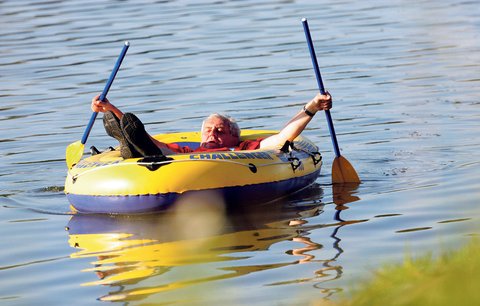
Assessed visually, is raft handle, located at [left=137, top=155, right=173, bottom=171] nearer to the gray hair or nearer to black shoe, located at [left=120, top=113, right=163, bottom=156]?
black shoe, located at [left=120, top=113, right=163, bottom=156]

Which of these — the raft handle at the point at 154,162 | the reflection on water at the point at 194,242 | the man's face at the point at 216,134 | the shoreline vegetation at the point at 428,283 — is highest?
the man's face at the point at 216,134

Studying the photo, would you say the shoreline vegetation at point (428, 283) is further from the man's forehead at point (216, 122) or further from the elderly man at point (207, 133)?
the man's forehead at point (216, 122)

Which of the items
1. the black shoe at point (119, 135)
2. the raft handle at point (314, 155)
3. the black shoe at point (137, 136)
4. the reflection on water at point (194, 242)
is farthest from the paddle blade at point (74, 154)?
the raft handle at point (314, 155)

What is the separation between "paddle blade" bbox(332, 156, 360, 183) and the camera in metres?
9.31

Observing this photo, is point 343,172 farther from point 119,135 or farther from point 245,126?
point 245,126

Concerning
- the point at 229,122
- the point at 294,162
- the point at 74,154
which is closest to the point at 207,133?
the point at 229,122

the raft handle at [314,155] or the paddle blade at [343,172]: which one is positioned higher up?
the raft handle at [314,155]

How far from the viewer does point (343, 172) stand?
9.38 metres

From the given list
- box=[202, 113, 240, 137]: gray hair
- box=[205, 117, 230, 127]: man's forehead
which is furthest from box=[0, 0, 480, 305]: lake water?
box=[205, 117, 230, 127]: man's forehead

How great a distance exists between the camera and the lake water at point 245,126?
6297 mm

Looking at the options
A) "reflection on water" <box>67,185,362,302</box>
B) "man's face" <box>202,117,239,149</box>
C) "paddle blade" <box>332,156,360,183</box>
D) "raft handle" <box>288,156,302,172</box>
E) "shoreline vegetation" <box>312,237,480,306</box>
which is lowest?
"shoreline vegetation" <box>312,237,480,306</box>

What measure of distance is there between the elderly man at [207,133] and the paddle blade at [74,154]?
0.65 m

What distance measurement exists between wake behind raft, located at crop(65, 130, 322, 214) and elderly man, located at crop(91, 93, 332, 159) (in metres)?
0.12

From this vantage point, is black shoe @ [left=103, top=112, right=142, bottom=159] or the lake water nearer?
the lake water
